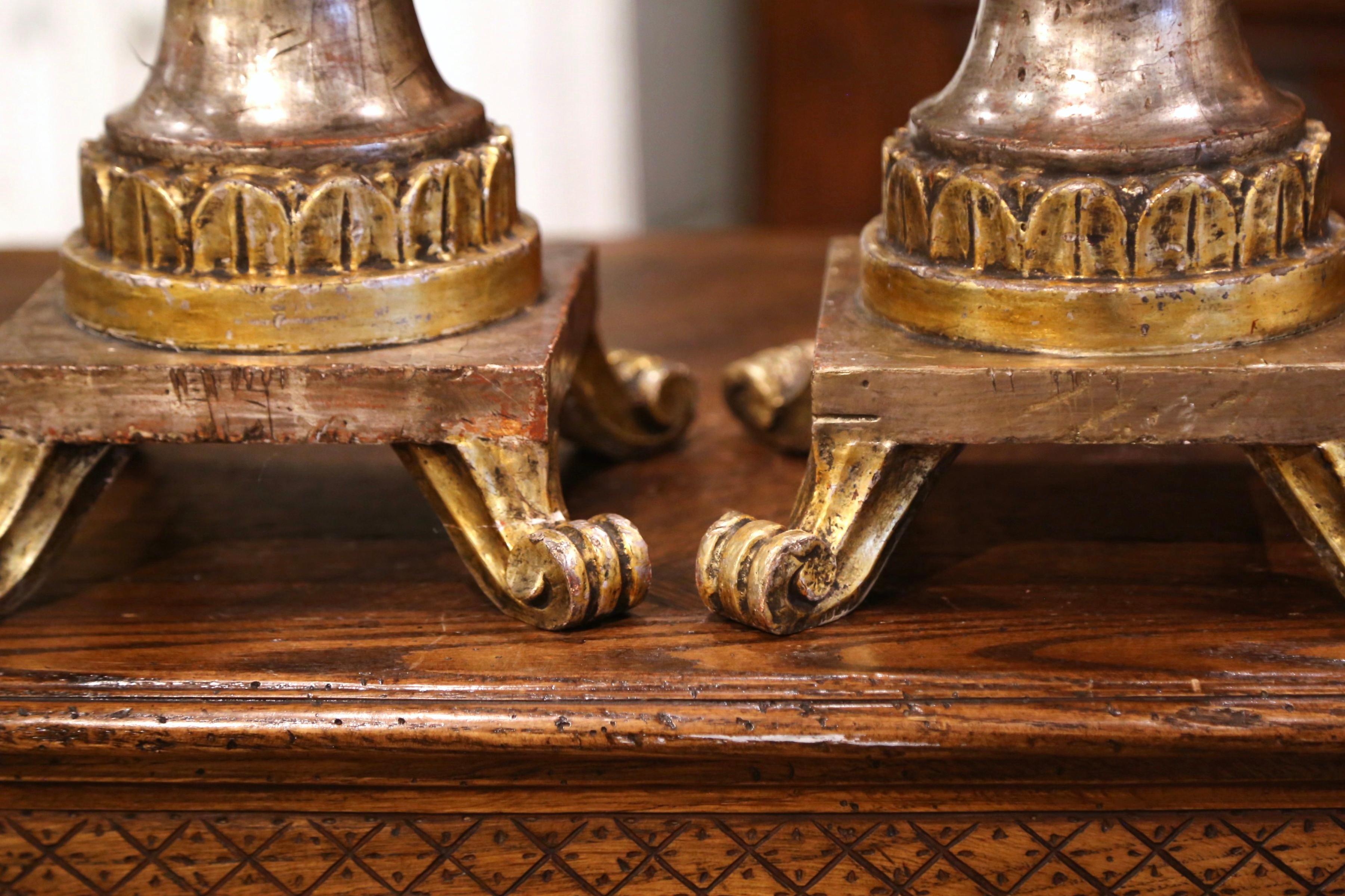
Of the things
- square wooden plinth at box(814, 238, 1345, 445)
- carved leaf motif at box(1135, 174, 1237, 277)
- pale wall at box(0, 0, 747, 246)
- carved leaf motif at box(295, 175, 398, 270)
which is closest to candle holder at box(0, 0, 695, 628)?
carved leaf motif at box(295, 175, 398, 270)

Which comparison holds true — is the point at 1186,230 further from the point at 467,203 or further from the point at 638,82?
the point at 638,82

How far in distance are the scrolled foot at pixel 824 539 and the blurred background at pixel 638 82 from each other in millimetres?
1005

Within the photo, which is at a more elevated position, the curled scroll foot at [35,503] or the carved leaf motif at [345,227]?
the carved leaf motif at [345,227]

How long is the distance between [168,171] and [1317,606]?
50cm

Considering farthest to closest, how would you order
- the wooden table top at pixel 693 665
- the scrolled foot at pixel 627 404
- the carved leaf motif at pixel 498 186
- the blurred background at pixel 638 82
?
1. the blurred background at pixel 638 82
2. the scrolled foot at pixel 627 404
3. the carved leaf motif at pixel 498 186
4. the wooden table top at pixel 693 665

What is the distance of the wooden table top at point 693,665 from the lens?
0.60 meters

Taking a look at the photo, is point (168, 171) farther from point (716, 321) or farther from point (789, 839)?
point (716, 321)

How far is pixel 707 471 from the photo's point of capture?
85 centimetres

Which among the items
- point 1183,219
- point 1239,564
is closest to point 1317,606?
point 1239,564

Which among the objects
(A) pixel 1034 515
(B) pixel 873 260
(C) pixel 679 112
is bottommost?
(C) pixel 679 112

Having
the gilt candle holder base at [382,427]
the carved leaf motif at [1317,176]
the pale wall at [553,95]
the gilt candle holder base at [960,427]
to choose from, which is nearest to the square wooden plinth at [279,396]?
the gilt candle holder base at [382,427]

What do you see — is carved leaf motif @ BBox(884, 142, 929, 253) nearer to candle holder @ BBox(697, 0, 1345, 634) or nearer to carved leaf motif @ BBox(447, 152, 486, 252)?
candle holder @ BBox(697, 0, 1345, 634)

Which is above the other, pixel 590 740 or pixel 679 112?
pixel 590 740

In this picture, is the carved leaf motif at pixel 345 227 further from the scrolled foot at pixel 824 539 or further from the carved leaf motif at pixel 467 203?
the scrolled foot at pixel 824 539
